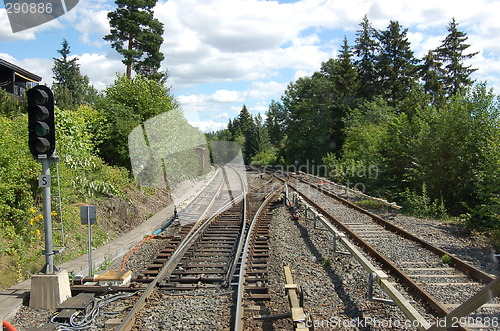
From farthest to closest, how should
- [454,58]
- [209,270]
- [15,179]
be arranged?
[454,58] < [15,179] < [209,270]

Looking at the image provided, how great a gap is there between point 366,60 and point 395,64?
3670 millimetres

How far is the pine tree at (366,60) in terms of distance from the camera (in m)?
45.2

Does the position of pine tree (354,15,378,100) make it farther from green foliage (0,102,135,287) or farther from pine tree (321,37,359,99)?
green foliage (0,102,135,287)

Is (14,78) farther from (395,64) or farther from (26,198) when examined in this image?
(395,64)

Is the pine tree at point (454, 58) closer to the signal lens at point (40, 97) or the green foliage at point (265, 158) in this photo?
the green foliage at point (265, 158)

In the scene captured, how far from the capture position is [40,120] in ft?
20.3

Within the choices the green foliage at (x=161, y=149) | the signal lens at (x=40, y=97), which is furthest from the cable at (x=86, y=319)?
the green foliage at (x=161, y=149)

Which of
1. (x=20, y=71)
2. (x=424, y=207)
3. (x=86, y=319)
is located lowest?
(x=86, y=319)

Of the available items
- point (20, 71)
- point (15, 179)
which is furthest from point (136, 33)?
point (15, 179)

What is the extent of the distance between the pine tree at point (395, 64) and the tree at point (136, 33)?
88.4 ft

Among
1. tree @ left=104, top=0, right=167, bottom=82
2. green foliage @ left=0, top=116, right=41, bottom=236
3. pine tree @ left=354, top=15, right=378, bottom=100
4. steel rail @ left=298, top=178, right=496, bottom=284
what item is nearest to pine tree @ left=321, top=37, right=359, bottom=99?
pine tree @ left=354, top=15, right=378, bottom=100

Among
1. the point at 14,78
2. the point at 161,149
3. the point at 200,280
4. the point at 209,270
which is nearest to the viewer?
the point at 200,280

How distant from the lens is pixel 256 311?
18.7 ft

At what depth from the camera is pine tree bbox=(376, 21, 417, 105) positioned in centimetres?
4353
